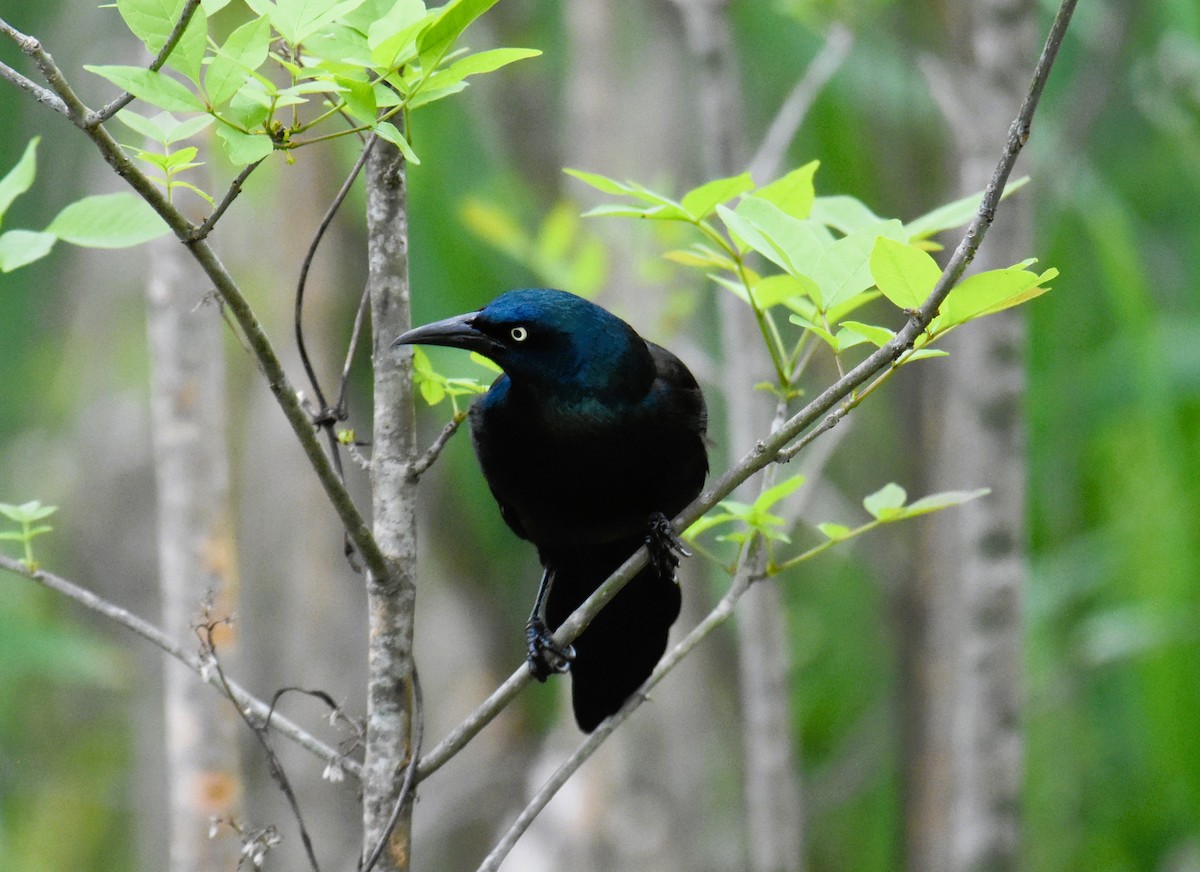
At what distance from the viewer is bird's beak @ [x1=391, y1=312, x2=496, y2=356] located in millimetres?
1947

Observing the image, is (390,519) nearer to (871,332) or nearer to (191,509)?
(871,332)

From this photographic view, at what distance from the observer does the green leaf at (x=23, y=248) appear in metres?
1.78

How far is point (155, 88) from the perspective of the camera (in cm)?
138

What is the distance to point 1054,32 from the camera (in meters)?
1.45

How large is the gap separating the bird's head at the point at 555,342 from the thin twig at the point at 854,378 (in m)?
0.53

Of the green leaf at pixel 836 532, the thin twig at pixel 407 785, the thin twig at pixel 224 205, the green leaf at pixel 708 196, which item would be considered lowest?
the thin twig at pixel 407 785

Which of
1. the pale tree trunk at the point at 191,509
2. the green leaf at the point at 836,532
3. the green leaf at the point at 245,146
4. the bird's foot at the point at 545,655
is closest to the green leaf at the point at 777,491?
the green leaf at the point at 836,532

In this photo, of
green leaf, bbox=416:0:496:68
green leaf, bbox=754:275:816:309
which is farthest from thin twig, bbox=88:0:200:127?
green leaf, bbox=754:275:816:309

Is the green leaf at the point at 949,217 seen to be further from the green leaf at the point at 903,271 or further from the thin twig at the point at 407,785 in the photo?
the thin twig at the point at 407,785

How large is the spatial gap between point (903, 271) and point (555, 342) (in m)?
0.98

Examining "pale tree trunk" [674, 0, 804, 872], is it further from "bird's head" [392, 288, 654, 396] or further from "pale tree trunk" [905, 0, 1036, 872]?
"bird's head" [392, 288, 654, 396]

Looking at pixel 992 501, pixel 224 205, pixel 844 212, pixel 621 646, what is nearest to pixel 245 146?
pixel 224 205

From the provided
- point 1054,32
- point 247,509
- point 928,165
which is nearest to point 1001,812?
point 1054,32

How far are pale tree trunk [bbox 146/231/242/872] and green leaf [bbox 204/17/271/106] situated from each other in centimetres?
160
